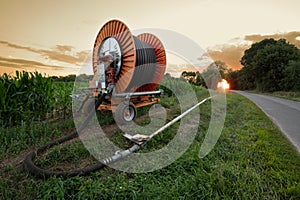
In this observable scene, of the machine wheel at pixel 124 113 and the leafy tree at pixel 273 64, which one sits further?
the leafy tree at pixel 273 64

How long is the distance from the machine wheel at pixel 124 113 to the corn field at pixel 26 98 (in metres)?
2.01

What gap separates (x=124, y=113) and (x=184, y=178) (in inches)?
116

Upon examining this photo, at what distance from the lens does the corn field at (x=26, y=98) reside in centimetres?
449

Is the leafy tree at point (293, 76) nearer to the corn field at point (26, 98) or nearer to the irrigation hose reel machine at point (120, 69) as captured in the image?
the irrigation hose reel machine at point (120, 69)

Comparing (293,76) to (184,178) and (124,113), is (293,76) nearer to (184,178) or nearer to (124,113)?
(124,113)

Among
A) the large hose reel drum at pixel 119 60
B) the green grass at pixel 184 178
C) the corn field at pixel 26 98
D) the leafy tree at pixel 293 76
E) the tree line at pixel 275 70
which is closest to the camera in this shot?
the green grass at pixel 184 178

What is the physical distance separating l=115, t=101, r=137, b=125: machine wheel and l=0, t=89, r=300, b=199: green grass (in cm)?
151

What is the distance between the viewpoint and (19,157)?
131 inches

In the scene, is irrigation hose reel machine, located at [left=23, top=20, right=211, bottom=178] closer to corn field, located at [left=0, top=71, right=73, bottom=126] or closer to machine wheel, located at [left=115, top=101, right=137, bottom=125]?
machine wheel, located at [left=115, top=101, right=137, bottom=125]

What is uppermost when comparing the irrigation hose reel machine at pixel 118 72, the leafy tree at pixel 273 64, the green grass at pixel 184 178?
the leafy tree at pixel 273 64

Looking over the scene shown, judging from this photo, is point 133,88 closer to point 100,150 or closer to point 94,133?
point 94,133

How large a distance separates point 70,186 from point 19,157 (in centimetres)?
170

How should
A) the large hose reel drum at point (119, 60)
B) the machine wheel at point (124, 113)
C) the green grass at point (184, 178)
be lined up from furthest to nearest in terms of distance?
the large hose reel drum at point (119, 60) < the machine wheel at point (124, 113) < the green grass at point (184, 178)

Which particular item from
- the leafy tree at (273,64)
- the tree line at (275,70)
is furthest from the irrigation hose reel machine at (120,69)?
the leafy tree at (273,64)
